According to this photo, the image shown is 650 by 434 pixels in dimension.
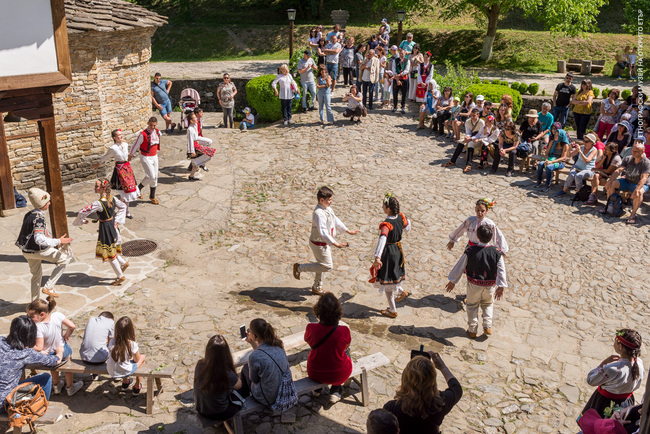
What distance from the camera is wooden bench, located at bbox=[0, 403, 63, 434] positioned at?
18.8 ft

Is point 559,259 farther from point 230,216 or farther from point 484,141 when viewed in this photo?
point 230,216

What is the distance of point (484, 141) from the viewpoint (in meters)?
13.9

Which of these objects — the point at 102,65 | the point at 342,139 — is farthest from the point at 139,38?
the point at 342,139

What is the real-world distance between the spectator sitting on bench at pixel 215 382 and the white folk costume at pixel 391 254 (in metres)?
3.13

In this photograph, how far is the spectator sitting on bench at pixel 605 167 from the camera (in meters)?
12.1

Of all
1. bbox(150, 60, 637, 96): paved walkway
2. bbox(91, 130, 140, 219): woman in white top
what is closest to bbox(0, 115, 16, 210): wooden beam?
bbox(91, 130, 140, 219): woman in white top

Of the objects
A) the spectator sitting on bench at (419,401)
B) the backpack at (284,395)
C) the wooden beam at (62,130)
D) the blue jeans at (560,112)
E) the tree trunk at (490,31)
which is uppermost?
the tree trunk at (490,31)

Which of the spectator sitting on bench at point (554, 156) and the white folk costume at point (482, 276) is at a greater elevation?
the spectator sitting on bench at point (554, 156)

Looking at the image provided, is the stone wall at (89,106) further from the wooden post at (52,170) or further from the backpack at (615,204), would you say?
the backpack at (615,204)

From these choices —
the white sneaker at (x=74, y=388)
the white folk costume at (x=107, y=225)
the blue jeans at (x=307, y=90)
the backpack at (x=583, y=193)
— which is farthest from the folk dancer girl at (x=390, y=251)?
the blue jeans at (x=307, y=90)

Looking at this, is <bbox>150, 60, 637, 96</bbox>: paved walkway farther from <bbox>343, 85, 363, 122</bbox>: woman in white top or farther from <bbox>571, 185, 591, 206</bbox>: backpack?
<bbox>571, 185, 591, 206</bbox>: backpack

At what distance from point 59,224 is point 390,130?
9798 mm

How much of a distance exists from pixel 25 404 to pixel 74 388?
37.9 inches

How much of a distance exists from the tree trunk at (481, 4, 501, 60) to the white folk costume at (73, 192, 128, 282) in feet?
73.8
